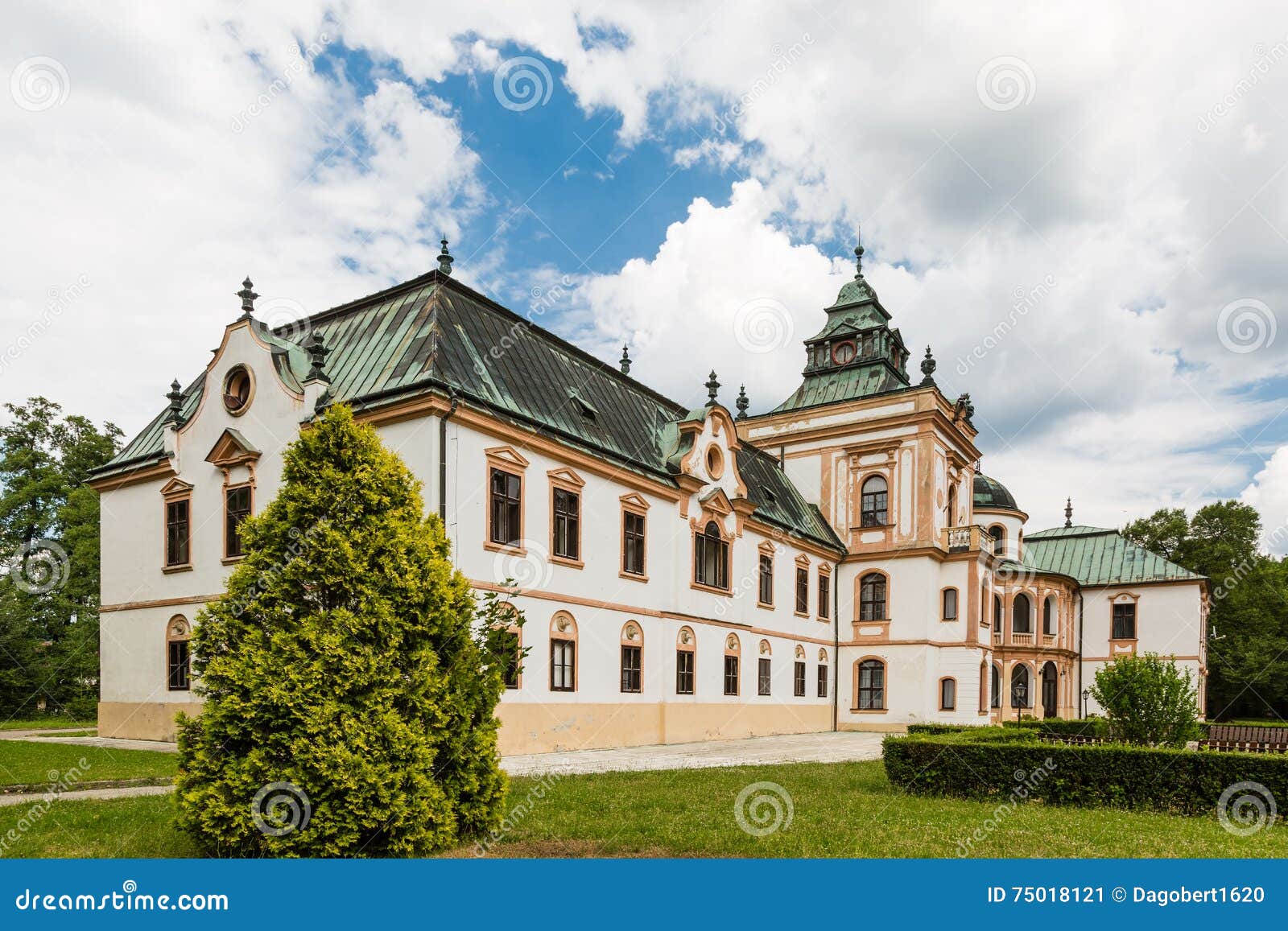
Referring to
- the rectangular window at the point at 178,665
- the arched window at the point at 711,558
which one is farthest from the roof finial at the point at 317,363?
the arched window at the point at 711,558

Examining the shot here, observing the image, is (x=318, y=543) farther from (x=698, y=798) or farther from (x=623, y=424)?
(x=623, y=424)

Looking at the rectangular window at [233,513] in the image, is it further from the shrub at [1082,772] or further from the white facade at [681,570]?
the shrub at [1082,772]

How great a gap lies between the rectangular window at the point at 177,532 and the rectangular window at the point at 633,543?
10.5m

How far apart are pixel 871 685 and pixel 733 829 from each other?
27.7m

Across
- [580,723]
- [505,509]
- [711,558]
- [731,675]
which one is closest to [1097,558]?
[731,675]

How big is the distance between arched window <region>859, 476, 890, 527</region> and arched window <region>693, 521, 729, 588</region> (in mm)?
10558

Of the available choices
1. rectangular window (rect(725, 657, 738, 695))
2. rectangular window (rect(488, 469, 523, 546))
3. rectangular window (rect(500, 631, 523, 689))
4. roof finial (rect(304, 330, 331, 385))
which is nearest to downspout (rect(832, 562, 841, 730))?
rectangular window (rect(725, 657, 738, 695))

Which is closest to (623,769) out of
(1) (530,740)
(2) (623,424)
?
(1) (530,740)

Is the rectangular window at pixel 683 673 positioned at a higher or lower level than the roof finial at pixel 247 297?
lower

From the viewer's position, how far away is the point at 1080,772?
13.0 metres

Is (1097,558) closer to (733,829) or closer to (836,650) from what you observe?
(836,650)

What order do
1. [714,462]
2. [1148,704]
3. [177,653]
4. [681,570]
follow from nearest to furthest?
[1148,704] → [177,653] → [681,570] → [714,462]

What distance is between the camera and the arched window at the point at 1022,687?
4119 cm

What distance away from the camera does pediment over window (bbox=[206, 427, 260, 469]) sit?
20.6m
